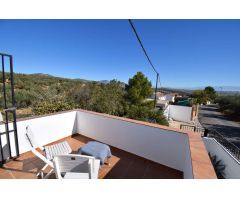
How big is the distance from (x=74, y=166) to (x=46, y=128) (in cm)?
243

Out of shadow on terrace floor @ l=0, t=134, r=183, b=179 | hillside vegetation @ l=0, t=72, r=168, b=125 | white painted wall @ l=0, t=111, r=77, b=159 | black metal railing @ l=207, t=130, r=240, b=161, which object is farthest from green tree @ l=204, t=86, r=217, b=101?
white painted wall @ l=0, t=111, r=77, b=159

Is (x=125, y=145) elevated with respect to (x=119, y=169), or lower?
elevated

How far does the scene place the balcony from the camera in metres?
2.71

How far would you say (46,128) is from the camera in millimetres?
3809

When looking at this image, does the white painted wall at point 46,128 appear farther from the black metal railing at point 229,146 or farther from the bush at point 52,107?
the black metal railing at point 229,146

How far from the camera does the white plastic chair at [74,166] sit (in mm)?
1756

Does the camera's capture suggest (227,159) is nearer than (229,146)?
Yes

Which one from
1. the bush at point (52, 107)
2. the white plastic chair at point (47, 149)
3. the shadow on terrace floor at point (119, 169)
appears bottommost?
the shadow on terrace floor at point (119, 169)

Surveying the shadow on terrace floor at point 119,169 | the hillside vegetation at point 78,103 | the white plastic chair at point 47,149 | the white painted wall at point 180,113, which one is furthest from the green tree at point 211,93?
the white plastic chair at point 47,149

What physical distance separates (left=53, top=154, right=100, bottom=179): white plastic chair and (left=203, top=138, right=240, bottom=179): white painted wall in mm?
4703

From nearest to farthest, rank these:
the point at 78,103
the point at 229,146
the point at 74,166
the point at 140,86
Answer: the point at 74,166 → the point at 229,146 → the point at 78,103 → the point at 140,86

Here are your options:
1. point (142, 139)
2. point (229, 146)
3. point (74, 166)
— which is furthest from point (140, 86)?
point (74, 166)

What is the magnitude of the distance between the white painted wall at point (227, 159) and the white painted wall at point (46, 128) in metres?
5.14

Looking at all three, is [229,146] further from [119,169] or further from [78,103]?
[78,103]
